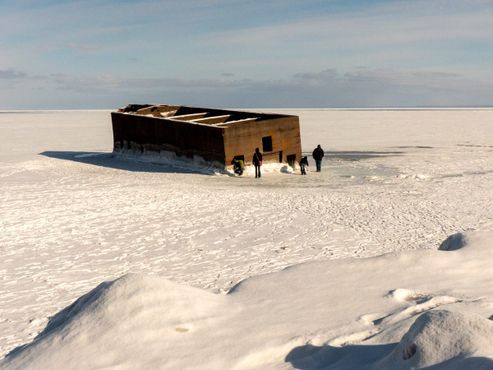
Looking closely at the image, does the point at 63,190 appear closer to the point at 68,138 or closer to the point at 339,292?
the point at 339,292

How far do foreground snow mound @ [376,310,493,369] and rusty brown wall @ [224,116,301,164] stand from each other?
17477 mm

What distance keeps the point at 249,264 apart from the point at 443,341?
21.5 feet

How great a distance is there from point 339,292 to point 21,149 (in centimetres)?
3045

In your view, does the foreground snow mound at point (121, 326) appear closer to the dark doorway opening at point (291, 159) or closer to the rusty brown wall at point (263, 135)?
the rusty brown wall at point (263, 135)

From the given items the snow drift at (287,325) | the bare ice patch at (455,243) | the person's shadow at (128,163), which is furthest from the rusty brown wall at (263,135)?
the snow drift at (287,325)

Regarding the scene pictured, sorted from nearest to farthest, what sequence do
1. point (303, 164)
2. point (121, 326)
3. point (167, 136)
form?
point (121, 326), point (303, 164), point (167, 136)

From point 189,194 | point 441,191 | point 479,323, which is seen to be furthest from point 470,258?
point 189,194

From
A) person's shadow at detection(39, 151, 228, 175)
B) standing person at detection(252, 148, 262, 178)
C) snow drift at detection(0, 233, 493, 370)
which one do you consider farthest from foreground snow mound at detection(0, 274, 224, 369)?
person's shadow at detection(39, 151, 228, 175)

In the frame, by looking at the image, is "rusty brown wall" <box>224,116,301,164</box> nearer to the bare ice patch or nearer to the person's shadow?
the person's shadow

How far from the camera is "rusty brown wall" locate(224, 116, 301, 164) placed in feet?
73.7

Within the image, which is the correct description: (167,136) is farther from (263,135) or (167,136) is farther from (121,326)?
(121,326)

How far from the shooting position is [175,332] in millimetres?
6238

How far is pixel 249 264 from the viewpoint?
36.9ft

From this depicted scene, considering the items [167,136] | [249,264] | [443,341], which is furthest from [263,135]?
[443,341]
